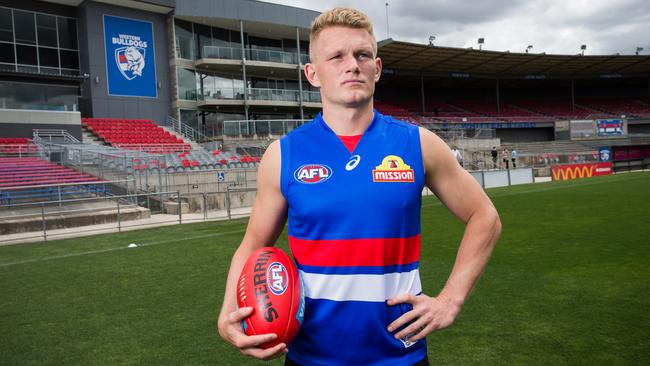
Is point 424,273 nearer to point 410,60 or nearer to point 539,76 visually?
point 410,60

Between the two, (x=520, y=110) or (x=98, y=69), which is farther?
(x=520, y=110)

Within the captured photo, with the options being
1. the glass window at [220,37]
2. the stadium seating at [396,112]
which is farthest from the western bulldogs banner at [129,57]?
the stadium seating at [396,112]

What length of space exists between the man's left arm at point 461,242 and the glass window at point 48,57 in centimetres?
3461

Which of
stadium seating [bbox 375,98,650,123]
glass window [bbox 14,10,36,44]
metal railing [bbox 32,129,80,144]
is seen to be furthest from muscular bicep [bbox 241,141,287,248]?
stadium seating [bbox 375,98,650,123]

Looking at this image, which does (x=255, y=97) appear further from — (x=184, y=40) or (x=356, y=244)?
(x=356, y=244)

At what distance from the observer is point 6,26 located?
29000 millimetres

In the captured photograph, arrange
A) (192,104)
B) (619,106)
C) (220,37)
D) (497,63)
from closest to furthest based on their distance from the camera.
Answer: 1. (192,104)
2. (220,37)
3. (497,63)
4. (619,106)

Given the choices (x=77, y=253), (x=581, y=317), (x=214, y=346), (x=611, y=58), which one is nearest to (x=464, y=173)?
(x=214, y=346)

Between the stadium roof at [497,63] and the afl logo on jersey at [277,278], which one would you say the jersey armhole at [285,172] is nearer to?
the afl logo on jersey at [277,278]

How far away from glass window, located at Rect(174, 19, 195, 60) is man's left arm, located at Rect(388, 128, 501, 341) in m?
35.4

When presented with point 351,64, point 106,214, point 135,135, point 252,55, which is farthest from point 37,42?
point 351,64

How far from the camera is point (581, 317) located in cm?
504

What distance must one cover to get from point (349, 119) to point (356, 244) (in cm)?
54

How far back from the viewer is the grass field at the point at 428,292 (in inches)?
175
